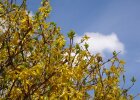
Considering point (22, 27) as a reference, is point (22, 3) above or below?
above

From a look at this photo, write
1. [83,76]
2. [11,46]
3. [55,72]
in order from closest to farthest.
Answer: [55,72] → [11,46] → [83,76]

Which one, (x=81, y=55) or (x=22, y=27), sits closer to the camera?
(x=22, y=27)

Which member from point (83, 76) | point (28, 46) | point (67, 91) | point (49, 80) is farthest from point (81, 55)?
point (67, 91)

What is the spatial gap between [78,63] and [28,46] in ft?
3.68

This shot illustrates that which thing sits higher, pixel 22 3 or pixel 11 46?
pixel 22 3

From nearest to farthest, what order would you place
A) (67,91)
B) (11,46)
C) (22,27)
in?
1. (67,91)
2. (22,27)
3. (11,46)

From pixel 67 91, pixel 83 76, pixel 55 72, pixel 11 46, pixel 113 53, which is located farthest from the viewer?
pixel 113 53

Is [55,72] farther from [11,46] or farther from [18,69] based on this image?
[11,46]

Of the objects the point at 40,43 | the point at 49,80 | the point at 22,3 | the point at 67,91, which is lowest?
the point at 67,91

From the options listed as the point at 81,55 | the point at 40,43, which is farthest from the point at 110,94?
the point at 40,43

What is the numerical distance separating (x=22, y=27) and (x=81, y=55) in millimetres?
1881

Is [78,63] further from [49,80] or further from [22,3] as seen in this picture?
[22,3]

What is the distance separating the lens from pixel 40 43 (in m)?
8.58

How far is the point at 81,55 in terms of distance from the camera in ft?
28.0
